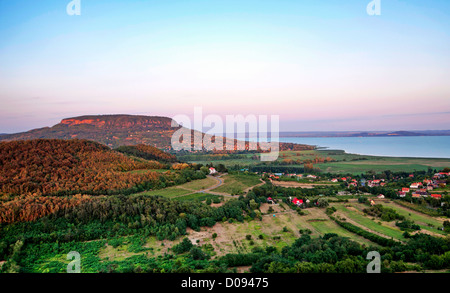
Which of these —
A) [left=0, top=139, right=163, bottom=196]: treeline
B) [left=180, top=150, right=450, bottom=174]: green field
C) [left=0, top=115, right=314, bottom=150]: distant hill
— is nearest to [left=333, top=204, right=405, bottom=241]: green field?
[left=0, top=139, right=163, bottom=196]: treeline

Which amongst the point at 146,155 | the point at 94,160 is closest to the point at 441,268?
the point at 94,160

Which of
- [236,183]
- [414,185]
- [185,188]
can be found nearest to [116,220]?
[185,188]

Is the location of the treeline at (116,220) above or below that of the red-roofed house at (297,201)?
above

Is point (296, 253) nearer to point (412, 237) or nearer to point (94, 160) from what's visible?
point (412, 237)

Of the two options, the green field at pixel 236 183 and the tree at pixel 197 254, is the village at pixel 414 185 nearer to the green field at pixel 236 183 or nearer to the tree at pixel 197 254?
the green field at pixel 236 183

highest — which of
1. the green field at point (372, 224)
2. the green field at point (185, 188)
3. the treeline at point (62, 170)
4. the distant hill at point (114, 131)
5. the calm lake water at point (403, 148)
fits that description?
the distant hill at point (114, 131)

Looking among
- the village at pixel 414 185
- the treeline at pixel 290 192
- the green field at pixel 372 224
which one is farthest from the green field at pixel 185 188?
the green field at pixel 372 224

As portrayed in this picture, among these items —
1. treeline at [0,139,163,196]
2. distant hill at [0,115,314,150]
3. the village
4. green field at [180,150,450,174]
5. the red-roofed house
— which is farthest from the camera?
distant hill at [0,115,314,150]

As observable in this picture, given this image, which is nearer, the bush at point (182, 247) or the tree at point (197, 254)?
the tree at point (197, 254)

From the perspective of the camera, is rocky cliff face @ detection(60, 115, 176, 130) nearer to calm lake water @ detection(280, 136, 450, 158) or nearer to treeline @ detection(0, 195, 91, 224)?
calm lake water @ detection(280, 136, 450, 158)
